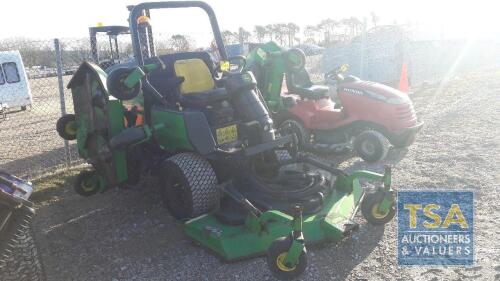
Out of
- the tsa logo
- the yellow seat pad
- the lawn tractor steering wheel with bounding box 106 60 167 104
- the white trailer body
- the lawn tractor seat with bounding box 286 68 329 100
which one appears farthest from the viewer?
the white trailer body

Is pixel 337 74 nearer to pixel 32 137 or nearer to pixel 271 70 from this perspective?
pixel 271 70

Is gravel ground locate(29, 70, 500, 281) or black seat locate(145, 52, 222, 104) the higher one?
black seat locate(145, 52, 222, 104)

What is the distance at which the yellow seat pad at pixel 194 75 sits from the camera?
15.3 feet

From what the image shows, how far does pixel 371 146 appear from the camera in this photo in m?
5.89

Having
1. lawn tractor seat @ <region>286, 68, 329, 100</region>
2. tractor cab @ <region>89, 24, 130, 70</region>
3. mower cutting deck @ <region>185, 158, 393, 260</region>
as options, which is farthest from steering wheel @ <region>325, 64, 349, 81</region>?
tractor cab @ <region>89, 24, 130, 70</region>

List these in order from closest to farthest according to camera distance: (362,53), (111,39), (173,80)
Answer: (173,80)
(111,39)
(362,53)

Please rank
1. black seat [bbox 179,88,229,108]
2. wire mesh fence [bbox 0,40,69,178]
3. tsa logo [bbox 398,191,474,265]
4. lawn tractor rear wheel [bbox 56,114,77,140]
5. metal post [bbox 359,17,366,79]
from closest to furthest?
tsa logo [bbox 398,191,474,265], black seat [bbox 179,88,229,108], lawn tractor rear wheel [bbox 56,114,77,140], wire mesh fence [bbox 0,40,69,178], metal post [bbox 359,17,366,79]

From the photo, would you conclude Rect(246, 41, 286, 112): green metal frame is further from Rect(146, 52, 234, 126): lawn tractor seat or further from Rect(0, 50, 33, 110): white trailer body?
Rect(0, 50, 33, 110): white trailer body

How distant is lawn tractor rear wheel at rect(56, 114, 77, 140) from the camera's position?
5.11m

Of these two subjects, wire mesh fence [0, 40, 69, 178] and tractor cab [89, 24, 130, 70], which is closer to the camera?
wire mesh fence [0, 40, 69, 178]

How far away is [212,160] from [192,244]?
0.77m

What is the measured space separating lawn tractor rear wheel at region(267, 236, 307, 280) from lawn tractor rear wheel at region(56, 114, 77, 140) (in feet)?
10.5

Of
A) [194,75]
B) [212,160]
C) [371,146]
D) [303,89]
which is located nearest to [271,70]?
[303,89]

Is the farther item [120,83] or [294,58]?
[294,58]
